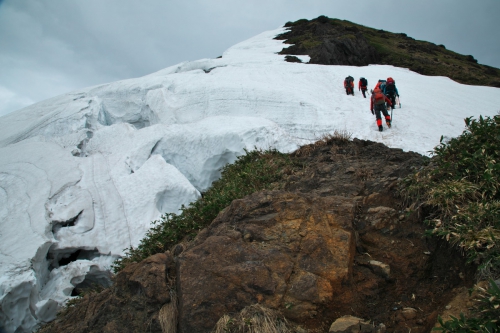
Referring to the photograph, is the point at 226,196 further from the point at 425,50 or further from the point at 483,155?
the point at 425,50

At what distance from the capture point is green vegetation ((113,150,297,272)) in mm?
5879

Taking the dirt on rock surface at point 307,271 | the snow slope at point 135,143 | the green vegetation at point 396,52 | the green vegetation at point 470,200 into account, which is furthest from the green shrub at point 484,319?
the green vegetation at point 396,52

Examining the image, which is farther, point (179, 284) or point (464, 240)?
point (179, 284)

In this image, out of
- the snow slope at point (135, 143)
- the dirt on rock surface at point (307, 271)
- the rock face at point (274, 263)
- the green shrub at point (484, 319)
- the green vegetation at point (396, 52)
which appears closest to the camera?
the green shrub at point (484, 319)

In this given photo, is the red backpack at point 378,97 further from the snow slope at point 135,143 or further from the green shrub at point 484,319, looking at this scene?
the green shrub at point 484,319

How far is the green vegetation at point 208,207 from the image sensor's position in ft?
19.3

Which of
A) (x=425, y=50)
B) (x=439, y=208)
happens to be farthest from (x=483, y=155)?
(x=425, y=50)

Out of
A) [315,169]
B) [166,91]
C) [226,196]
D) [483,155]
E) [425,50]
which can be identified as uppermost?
[425,50]

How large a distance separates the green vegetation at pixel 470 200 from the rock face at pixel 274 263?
0.91 m

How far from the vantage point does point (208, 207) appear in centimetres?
612

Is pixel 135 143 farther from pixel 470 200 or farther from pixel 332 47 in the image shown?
pixel 332 47

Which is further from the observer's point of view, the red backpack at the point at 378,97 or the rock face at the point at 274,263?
the red backpack at the point at 378,97

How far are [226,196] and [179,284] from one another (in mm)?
2840

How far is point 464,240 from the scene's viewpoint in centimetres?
305
